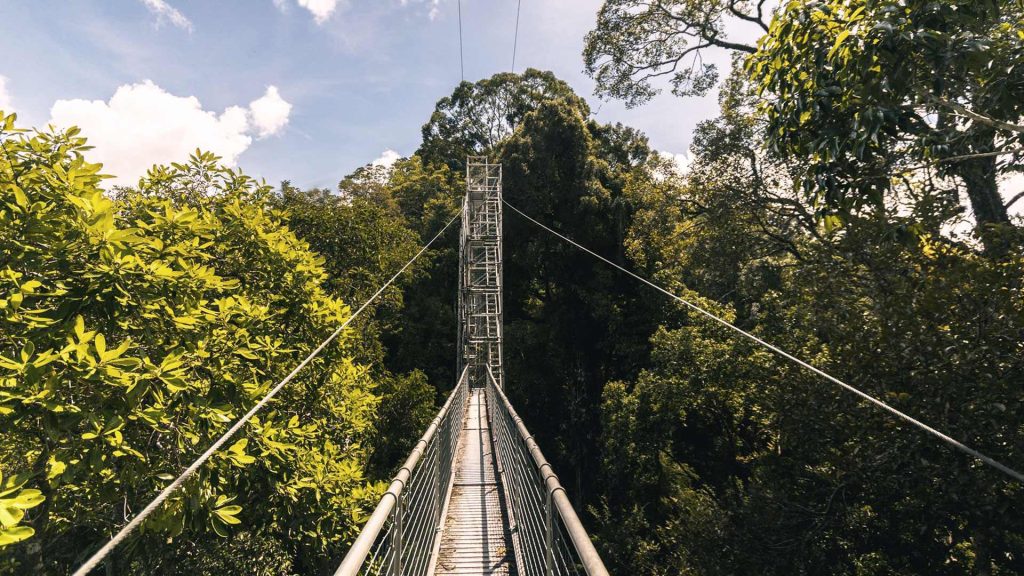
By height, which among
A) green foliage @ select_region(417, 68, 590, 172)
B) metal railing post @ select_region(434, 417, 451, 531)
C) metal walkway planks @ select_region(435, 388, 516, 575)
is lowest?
metal walkway planks @ select_region(435, 388, 516, 575)

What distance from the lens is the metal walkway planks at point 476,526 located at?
2.55 meters

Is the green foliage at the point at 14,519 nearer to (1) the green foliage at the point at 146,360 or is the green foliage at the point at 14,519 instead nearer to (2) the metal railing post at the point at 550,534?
(1) the green foliage at the point at 146,360

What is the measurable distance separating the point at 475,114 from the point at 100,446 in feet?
71.4

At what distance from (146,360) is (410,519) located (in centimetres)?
183

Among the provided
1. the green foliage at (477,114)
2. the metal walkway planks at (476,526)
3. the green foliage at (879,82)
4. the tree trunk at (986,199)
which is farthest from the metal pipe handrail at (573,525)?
the green foliage at (477,114)

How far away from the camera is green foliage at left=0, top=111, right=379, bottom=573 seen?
249 centimetres

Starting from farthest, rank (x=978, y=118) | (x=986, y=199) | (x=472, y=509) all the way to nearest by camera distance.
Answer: (x=986, y=199) < (x=472, y=509) < (x=978, y=118)

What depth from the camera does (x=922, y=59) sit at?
2518 millimetres

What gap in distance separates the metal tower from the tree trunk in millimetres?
7907

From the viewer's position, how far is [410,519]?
2029mm

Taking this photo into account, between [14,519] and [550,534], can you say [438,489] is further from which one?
[14,519]

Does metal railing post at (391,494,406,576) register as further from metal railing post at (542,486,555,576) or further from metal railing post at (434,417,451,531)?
metal railing post at (434,417,451,531)

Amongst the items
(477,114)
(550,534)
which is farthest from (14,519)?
(477,114)

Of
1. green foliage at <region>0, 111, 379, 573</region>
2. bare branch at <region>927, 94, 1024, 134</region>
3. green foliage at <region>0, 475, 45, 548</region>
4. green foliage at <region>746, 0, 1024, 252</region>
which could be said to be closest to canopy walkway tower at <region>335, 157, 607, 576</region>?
green foliage at <region>0, 475, 45, 548</region>
